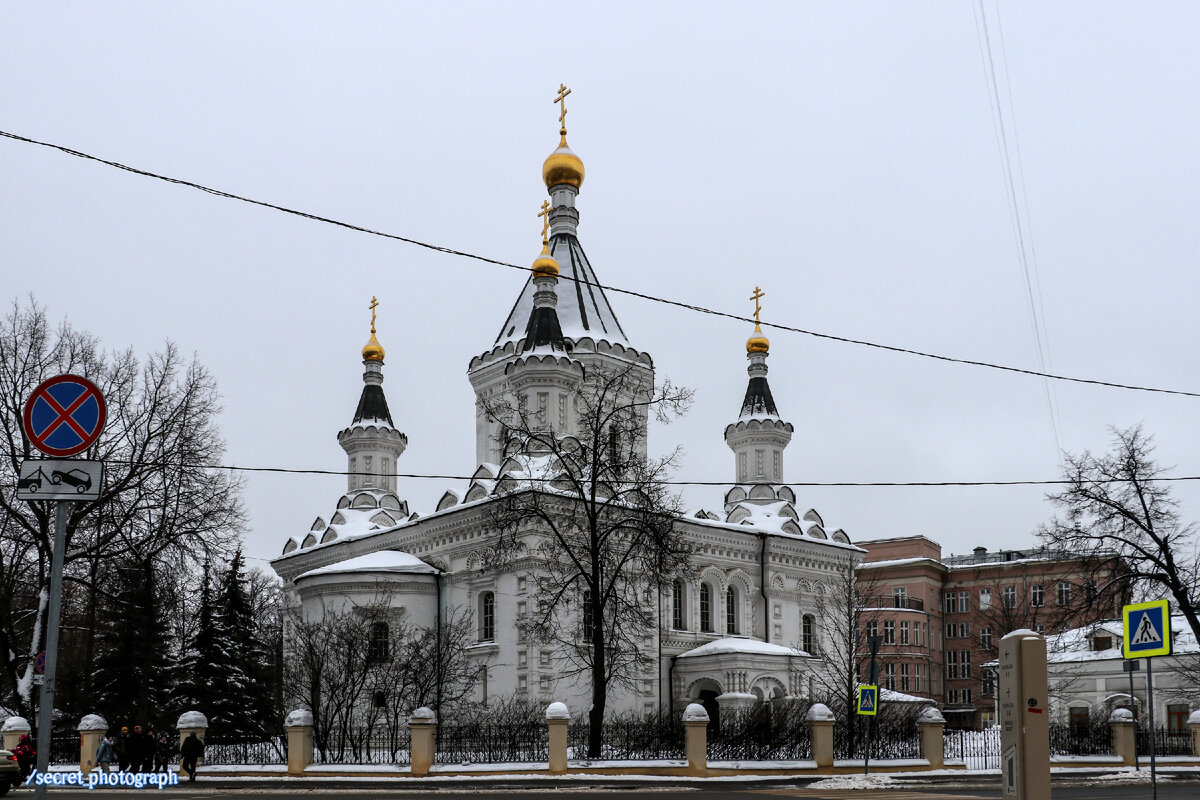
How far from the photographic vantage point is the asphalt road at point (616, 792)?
645 inches

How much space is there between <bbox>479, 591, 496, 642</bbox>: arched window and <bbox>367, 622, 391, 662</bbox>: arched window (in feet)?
8.77

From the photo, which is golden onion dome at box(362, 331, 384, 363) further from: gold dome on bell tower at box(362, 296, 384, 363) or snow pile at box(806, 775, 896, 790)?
snow pile at box(806, 775, 896, 790)

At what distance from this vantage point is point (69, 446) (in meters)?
6.73

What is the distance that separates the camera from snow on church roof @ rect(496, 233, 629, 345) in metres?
42.4

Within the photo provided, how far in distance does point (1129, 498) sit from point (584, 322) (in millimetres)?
20136

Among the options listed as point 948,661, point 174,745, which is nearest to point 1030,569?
point 948,661

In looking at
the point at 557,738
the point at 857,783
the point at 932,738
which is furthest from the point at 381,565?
the point at 857,783

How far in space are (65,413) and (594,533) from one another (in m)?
18.3

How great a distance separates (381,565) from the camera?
35.3m

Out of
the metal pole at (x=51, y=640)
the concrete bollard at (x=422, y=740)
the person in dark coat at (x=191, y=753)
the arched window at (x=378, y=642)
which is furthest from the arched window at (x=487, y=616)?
the metal pole at (x=51, y=640)

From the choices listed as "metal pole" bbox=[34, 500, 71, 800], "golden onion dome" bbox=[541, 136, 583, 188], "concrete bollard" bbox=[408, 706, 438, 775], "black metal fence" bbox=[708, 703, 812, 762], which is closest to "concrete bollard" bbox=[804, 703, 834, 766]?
"black metal fence" bbox=[708, 703, 812, 762]

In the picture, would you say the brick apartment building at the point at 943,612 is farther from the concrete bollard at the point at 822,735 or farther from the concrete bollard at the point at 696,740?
the concrete bollard at the point at 696,740

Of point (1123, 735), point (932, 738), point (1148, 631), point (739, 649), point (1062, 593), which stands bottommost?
point (1123, 735)

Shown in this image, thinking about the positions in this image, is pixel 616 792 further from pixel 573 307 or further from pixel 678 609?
pixel 573 307
